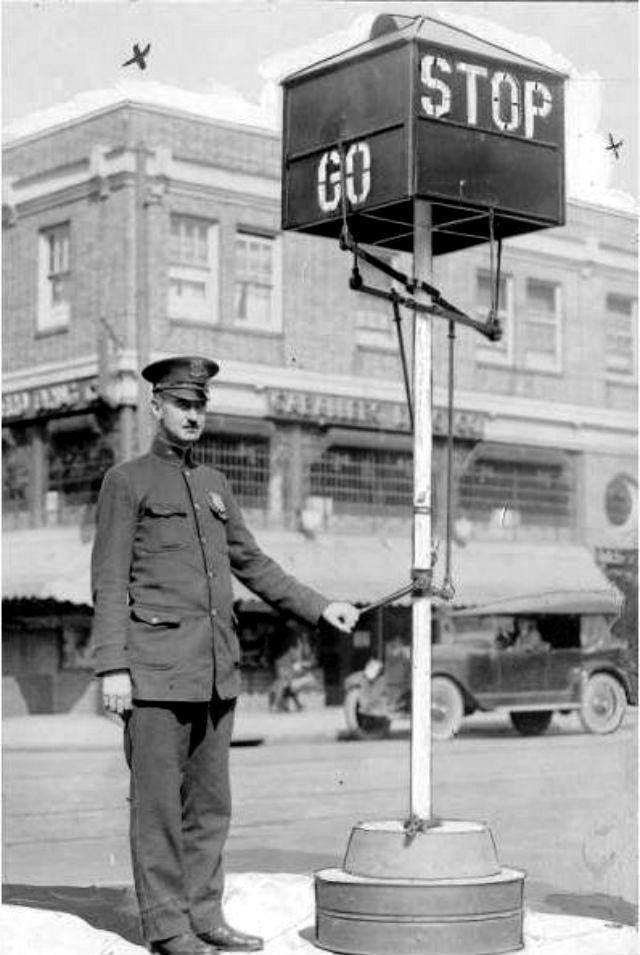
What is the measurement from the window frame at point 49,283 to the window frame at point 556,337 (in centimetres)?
795

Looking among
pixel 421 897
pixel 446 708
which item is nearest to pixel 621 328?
pixel 446 708

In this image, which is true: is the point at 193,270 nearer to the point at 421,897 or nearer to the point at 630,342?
the point at 630,342

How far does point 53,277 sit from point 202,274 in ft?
7.28

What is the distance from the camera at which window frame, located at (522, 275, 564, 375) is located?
29188 millimetres

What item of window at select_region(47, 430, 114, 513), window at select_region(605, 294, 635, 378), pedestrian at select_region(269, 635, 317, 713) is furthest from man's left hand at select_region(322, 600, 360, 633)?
window at select_region(605, 294, 635, 378)

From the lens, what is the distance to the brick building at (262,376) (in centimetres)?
2505

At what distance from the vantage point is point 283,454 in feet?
89.2

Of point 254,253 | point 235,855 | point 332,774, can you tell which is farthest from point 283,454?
point 235,855

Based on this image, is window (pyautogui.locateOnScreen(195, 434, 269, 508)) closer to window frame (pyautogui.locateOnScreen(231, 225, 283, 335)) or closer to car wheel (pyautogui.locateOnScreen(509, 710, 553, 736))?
window frame (pyautogui.locateOnScreen(231, 225, 283, 335))

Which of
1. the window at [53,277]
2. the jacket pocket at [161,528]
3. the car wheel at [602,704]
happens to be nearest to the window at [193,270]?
the window at [53,277]

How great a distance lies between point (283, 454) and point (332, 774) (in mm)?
12236

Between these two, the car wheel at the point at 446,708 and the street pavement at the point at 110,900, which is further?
the car wheel at the point at 446,708

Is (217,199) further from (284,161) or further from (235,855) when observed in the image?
(284,161)

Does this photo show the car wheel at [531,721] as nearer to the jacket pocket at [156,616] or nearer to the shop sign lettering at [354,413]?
the shop sign lettering at [354,413]
